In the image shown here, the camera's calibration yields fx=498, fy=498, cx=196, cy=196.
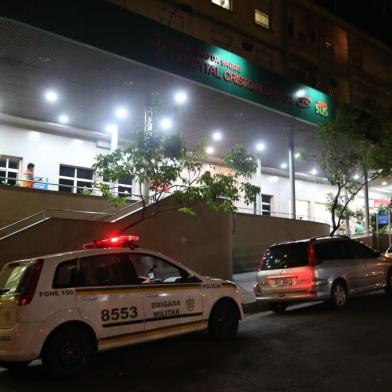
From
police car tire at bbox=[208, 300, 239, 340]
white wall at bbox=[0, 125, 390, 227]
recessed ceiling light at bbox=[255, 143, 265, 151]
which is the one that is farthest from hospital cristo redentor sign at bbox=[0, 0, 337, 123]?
police car tire at bbox=[208, 300, 239, 340]

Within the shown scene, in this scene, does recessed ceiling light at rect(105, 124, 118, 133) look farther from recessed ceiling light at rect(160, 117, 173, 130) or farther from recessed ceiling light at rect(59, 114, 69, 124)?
recessed ceiling light at rect(160, 117, 173, 130)

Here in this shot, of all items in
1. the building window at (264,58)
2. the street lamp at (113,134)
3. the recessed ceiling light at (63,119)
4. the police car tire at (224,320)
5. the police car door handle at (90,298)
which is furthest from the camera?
the building window at (264,58)

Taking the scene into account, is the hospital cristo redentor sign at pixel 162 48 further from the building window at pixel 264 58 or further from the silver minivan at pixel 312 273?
the silver minivan at pixel 312 273

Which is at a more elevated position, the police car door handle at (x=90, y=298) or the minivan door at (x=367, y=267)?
the minivan door at (x=367, y=267)

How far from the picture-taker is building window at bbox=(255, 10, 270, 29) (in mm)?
25337

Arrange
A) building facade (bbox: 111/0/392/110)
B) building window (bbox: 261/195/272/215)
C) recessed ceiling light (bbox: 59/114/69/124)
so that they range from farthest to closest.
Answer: building window (bbox: 261/195/272/215) < building facade (bbox: 111/0/392/110) < recessed ceiling light (bbox: 59/114/69/124)

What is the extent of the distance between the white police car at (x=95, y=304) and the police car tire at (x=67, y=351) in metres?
0.01

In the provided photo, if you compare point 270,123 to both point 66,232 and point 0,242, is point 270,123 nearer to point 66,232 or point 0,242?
point 66,232

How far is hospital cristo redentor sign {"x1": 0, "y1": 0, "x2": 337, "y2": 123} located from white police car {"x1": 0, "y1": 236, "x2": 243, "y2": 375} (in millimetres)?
7485

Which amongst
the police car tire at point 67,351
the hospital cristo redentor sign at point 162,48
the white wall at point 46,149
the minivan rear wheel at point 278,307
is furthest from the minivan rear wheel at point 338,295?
the white wall at point 46,149

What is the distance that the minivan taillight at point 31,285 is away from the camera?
19.7 feet

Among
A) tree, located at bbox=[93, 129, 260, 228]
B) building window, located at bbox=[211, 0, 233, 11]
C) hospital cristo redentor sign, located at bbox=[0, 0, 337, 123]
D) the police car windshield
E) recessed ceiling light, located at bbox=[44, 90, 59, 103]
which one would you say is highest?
building window, located at bbox=[211, 0, 233, 11]

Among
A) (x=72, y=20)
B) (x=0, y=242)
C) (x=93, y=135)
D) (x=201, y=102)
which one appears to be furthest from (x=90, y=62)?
(x=93, y=135)

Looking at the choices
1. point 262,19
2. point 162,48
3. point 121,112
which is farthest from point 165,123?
point 262,19
